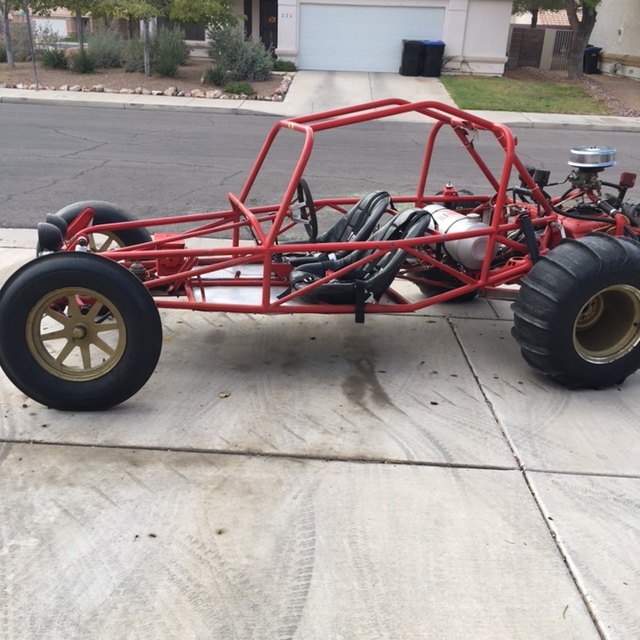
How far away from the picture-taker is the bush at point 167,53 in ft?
69.9

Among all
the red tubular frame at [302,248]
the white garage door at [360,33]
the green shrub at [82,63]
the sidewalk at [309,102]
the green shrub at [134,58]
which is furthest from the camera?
the white garage door at [360,33]

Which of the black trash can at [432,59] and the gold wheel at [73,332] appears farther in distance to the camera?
the black trash can at [432,59]

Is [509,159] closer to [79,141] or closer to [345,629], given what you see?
[345,629]

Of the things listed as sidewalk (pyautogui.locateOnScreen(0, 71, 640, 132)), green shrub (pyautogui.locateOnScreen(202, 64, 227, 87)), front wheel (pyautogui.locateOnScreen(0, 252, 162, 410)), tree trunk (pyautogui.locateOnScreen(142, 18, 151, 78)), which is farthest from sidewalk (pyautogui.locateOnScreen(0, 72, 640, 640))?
tree trunk (pyautogui.locateOnScreen(142, 18, 151, 78))

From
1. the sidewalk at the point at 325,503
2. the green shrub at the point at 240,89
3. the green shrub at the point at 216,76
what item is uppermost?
the green shrub at the point at 216,76

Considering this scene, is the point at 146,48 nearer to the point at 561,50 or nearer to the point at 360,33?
the point at 360,33

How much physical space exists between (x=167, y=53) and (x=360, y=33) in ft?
23.8

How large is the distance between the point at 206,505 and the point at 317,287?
58.1 inches

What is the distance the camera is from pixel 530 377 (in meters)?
4.11

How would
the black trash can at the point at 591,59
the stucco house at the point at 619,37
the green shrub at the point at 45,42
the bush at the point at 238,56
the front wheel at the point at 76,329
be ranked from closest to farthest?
the front wheel at the point at 76,329, the bush at the point at 238,56, the green shrub at the point at 45,42, the stucco house at the point at 619,37, the black trash can at the point at 591,59

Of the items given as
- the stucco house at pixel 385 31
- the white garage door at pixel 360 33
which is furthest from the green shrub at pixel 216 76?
the white garage door at pixel 360 33

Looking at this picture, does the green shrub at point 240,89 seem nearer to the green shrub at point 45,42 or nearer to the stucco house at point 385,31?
the stucco house at point 385,31

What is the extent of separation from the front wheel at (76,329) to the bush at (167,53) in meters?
19.7

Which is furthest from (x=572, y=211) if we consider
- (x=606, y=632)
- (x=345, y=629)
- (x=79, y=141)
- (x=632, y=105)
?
(x=632, y=105)
